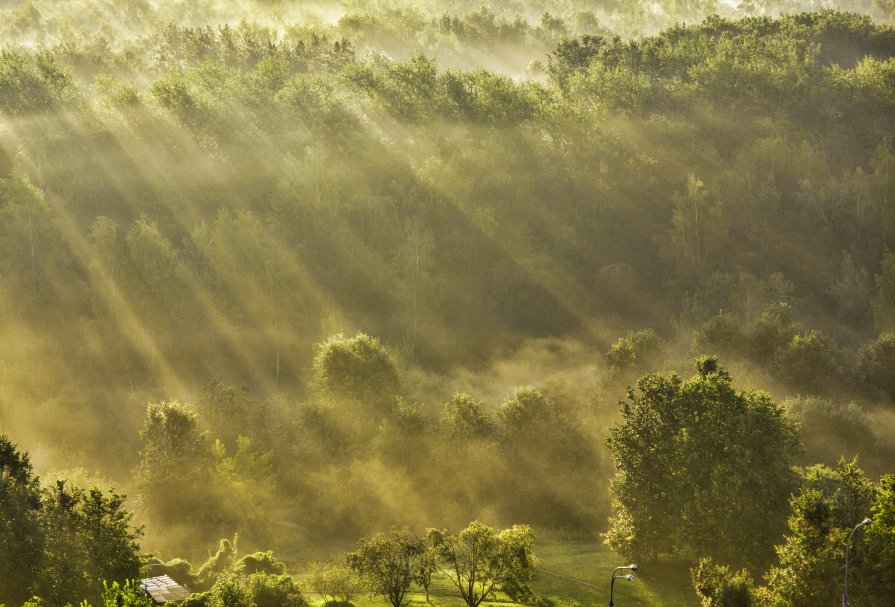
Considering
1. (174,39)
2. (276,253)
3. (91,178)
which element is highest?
(174,39)

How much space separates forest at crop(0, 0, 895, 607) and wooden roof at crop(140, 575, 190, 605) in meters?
4.59

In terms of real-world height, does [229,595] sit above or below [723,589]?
below

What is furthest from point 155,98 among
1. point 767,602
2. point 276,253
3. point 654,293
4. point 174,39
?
point 767,602

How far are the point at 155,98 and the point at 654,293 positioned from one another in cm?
8043

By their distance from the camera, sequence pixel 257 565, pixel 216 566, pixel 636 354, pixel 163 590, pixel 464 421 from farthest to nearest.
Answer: pixel 636 354 < pixel 464 421 < pixel 216 566 < pixel 257 565 < pixel 163 590

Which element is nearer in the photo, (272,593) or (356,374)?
(272,593)

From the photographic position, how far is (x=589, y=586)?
7244 cm

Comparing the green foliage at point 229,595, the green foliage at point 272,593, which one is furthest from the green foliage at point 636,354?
the green foliage at point 229,595

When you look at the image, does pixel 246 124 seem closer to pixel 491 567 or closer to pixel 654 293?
pixel 654 293

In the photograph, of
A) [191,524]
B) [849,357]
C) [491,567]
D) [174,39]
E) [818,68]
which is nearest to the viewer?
[491,567]

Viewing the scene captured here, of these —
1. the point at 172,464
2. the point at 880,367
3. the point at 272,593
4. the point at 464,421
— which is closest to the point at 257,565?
the point at 272,593

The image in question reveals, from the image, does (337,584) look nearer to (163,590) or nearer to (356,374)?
(163,590)

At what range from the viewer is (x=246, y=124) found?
469 feet

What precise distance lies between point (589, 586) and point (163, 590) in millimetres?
31684
